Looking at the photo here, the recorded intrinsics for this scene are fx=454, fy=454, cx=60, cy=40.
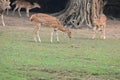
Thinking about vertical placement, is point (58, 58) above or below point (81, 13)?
above

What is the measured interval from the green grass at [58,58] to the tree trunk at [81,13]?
13.4 ft

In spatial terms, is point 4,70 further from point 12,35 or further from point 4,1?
point 4,1

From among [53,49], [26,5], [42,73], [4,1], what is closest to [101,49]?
[53,49]

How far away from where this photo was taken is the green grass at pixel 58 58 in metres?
9.65

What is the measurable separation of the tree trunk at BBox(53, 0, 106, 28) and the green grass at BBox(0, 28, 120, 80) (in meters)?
4.10

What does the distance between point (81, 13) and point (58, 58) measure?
9406mm

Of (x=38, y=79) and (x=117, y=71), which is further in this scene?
(x=117, y=71)

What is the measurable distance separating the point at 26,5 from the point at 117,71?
14245mm

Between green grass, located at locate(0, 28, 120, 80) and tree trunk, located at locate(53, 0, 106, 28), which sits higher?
green grass, located at locate(0, 28, 120, 80)

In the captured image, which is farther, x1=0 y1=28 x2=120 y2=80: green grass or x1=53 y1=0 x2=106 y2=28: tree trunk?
x1=53 y1=0 x2=106 y2=28: tree trunk

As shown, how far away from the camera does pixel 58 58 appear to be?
38.2 feet

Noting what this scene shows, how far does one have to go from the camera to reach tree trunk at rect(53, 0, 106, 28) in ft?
67.6

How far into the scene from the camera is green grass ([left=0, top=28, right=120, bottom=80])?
9648 mm

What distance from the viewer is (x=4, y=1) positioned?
774 inches
